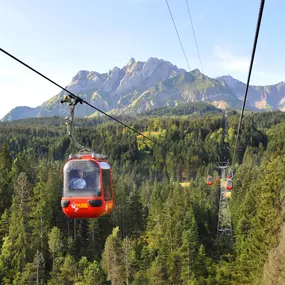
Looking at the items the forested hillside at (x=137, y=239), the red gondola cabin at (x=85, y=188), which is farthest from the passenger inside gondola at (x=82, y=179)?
the forested hillside at (x=137, y=239)

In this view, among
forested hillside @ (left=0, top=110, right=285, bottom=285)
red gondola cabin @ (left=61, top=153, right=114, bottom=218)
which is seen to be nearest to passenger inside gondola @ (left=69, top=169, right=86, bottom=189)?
red gondola cabin @ (left=61, top=153, right=114, bottom=218)

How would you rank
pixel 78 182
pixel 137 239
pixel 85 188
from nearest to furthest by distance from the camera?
pixel 85 188
pixel 78 182
pixel 137 239

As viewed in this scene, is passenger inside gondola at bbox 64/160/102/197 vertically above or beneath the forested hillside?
above

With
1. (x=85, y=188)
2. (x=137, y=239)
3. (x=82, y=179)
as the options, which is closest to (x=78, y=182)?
(x=82, y=179)

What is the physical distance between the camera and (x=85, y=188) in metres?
15.7

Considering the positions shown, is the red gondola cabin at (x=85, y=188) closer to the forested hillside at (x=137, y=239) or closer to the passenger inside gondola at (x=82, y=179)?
the passenger inside gondola at (x=82, y=179)

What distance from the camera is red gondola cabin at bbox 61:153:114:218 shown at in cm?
1556

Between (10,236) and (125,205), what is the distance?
2619cm

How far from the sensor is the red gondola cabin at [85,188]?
15.6 metres

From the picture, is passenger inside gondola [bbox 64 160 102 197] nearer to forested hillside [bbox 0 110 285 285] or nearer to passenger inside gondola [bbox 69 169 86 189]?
passenger inside gondola [bbox 69 169 86 189]

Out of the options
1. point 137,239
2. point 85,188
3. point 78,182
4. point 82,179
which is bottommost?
point 137,239

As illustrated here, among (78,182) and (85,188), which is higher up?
(78,182)

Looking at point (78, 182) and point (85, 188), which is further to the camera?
point (78, 182)

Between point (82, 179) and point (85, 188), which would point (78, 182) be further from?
point (85, 188)
